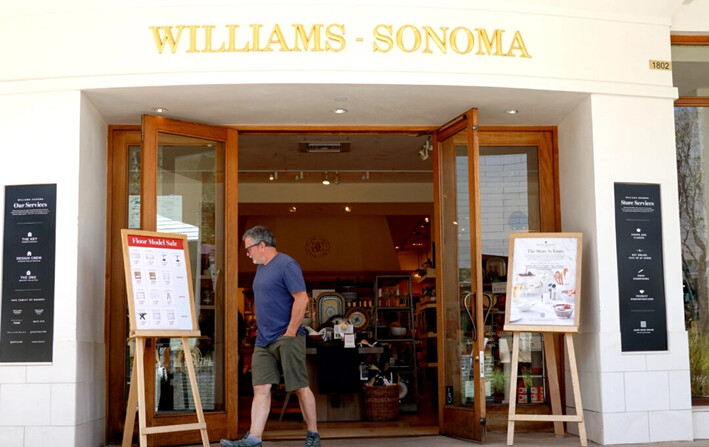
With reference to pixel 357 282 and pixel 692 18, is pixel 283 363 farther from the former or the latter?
pixel 357 282

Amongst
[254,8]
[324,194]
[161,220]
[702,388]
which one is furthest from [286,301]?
[324,194]

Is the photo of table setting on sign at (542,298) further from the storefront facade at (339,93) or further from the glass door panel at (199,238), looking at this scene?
the glass door panel at (199,238)

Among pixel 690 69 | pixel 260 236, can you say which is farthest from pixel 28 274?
pixel 690 69

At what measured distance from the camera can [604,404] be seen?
6.41 metres

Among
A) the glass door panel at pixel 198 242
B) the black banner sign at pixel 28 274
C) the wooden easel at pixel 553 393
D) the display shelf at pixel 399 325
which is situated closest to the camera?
the black banner sign at pixel 28 274

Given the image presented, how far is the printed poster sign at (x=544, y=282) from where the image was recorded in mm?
6500

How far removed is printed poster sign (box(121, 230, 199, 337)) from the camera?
604 centimetres

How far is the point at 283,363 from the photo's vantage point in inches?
231

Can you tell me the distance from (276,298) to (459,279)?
6.07 ft

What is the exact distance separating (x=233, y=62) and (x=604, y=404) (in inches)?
151

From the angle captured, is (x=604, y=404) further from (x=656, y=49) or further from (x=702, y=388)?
(x=656, y=49)

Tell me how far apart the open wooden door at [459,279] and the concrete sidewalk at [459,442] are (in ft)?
0.58

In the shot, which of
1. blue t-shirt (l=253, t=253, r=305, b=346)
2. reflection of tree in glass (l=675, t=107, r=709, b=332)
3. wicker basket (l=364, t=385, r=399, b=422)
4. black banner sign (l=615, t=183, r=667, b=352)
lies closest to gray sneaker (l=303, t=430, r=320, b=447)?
blue t-shirt (l=253, t=253, r=305, b=346)

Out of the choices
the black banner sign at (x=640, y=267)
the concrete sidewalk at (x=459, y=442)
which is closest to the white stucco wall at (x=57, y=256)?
the concrete sidewalk at (x=459, y=442)
